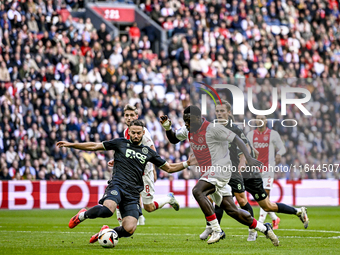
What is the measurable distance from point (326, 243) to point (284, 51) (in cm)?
1852

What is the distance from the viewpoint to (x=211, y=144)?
1000cm

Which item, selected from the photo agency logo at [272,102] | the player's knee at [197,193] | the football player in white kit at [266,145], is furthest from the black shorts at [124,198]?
the photo agency logo at [272,102]

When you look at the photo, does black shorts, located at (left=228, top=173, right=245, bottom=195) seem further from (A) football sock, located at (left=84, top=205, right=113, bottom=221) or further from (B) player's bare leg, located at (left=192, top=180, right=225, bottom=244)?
(A) football sock, located at (left=84, top=205, right=113, bottom=221)

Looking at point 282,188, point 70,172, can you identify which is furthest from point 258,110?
point 70,172

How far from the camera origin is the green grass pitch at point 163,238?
8.83 meters

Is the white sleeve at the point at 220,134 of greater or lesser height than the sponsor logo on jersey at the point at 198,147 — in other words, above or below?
above

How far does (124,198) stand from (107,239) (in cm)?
85

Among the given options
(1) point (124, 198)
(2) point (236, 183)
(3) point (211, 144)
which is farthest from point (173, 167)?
(2) point (236, 183)

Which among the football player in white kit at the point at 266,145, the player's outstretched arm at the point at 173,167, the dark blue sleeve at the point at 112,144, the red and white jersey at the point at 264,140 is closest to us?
the dark blue sleeve at the point at 112,144

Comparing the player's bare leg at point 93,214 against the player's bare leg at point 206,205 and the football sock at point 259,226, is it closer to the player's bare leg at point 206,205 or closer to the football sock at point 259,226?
the player's bare leg at point 206,205

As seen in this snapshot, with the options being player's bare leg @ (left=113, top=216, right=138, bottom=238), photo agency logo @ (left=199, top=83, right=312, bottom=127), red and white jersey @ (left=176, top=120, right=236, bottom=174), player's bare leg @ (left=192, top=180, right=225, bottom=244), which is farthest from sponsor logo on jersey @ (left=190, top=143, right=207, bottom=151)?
photo agency logo @ (left=199, top=83, right=312, bottom=127)

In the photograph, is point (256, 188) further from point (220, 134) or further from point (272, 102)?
point (272, 102)

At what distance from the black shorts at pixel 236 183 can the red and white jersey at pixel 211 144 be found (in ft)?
3.24

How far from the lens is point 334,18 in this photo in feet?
99.1
